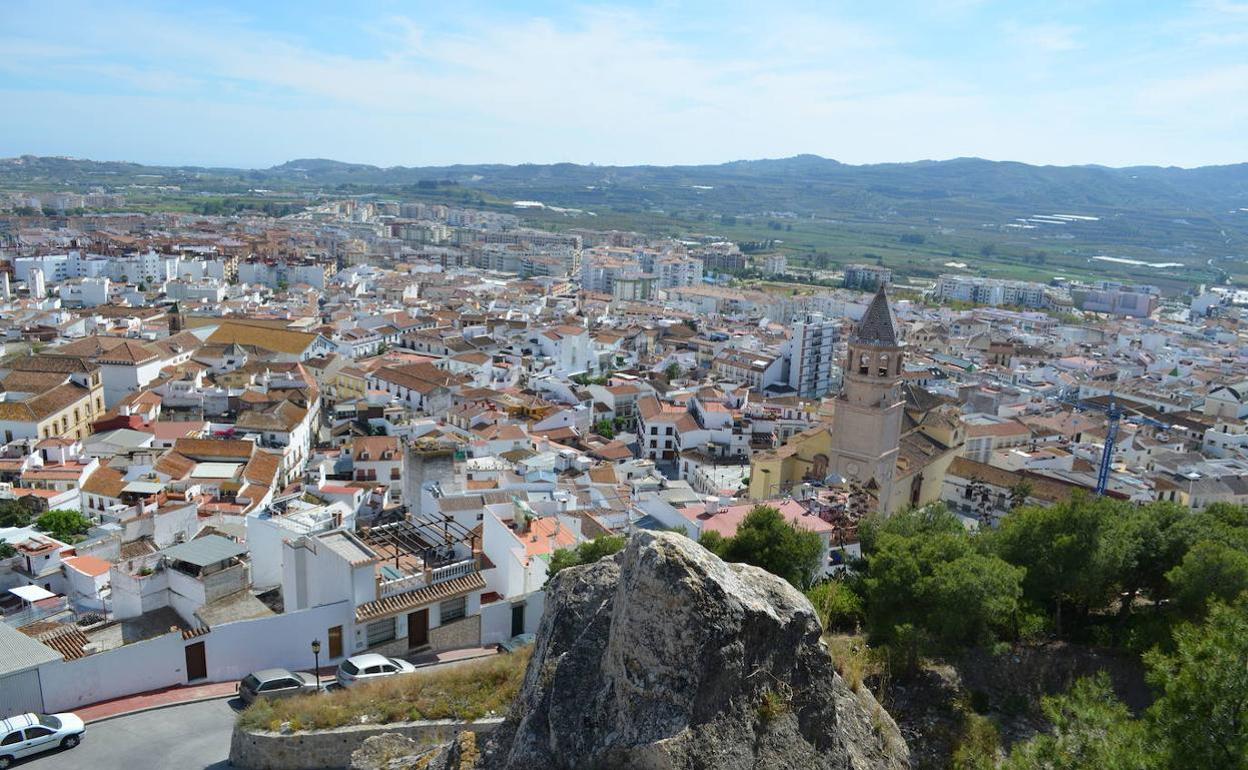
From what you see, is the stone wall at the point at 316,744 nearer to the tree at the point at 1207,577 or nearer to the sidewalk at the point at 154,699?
the sidewalk at the point at 154,699

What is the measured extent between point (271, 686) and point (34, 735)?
2.50 meters

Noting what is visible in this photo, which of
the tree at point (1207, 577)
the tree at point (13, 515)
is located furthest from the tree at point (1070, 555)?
the tree at point (13, 515)

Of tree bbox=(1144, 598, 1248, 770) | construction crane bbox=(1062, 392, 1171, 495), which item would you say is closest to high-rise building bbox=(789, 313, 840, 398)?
construction crane bbox=(1062, 392, 1171, 495)

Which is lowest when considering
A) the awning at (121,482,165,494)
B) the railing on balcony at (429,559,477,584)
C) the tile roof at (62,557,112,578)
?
the awning at (121,482,165,494)

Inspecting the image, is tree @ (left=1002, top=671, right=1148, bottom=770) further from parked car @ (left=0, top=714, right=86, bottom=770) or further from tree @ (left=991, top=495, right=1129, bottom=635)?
parked car @ (left=0, top=714, right=86, bottom=770)

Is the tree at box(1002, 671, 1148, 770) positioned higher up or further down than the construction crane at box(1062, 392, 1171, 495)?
higher up

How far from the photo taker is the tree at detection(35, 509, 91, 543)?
894 inches

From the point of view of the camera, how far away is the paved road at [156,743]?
33.1 ft

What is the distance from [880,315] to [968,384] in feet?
92.2

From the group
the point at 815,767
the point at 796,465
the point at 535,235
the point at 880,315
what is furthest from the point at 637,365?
the point at 535,235

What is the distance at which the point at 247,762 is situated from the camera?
32.6 ft

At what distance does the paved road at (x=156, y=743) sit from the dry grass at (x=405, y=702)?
62 cm

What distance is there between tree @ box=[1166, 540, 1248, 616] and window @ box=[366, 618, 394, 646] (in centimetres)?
1081

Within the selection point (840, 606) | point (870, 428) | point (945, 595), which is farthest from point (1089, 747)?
point (870, 428)
